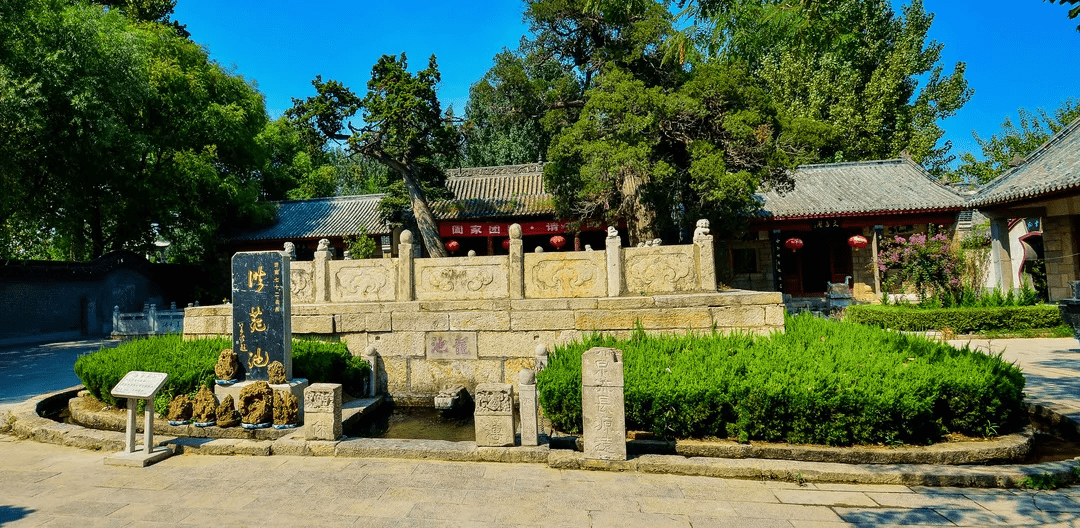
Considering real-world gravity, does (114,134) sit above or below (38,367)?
above

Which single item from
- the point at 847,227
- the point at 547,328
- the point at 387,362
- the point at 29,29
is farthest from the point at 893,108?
the point at 29,29

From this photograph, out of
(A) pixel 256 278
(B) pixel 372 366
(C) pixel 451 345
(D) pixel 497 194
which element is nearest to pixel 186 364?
(A) pixel 256 278

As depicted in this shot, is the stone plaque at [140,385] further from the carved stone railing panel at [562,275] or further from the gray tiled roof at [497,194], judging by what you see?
the gray tiled roof at [497,194]

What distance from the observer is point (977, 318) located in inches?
481

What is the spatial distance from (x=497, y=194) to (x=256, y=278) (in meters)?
16.1

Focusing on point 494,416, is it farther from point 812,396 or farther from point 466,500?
point 812,396

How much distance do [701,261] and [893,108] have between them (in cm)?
2400

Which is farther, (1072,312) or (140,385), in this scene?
(1072,312)

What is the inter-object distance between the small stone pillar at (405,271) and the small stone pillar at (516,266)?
5.36 feet

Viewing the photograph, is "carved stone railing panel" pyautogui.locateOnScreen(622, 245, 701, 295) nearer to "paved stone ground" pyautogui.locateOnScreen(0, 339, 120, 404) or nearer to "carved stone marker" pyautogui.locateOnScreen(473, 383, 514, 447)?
"carved stone marker" pyautogui.locateOnScreen(473, 383, 514, 447)

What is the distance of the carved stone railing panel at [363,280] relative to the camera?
8.70 meters

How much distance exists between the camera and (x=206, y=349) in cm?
748

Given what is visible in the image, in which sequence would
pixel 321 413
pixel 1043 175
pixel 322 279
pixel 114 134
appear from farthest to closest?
pixel 114 134
pixel 1043 175
pixel 322 279
pixel 321 413

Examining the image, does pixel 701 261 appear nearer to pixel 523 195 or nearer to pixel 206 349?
pixel 206 349
